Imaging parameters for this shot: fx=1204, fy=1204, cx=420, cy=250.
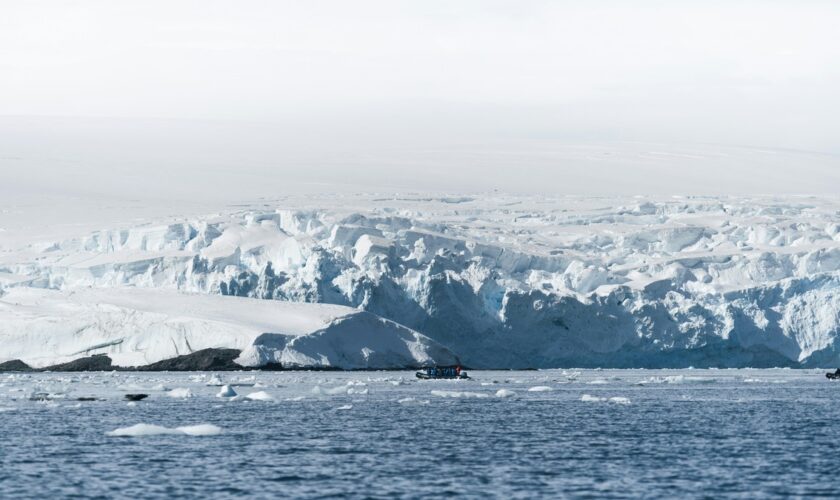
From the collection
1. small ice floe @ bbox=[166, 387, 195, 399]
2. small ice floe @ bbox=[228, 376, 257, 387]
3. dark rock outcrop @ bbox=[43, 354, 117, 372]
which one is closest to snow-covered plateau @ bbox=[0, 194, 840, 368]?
dark rock outcrop @ bbox=[43, 354, 117, 372]

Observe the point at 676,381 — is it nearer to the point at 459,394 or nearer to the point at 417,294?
the point at 459,394

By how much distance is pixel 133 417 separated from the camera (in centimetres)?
4053

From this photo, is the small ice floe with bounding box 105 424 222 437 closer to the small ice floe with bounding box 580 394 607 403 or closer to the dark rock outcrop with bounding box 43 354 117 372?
the small ice floe with bounding box 580 394 607 403

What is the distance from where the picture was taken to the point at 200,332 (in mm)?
84375

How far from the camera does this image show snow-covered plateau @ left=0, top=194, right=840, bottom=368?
8662 cm

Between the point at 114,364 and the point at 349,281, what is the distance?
777 inches

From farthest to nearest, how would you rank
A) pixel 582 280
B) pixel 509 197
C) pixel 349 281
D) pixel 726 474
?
pixel 509 197 → pixel 582 280 → pixel 349 281 → pixel 726 474

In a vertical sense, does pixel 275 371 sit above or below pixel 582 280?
below

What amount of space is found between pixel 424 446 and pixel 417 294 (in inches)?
2608

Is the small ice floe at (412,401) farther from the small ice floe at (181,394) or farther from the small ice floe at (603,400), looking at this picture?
the small ice floe at (181,394)

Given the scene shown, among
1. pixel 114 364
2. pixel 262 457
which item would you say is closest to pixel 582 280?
pixel 114 364

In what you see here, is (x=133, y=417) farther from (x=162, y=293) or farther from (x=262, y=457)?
(x=162, y=293)

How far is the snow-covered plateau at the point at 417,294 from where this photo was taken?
86.6 meters

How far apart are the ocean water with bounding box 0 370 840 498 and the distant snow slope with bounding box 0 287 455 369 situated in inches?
1156
